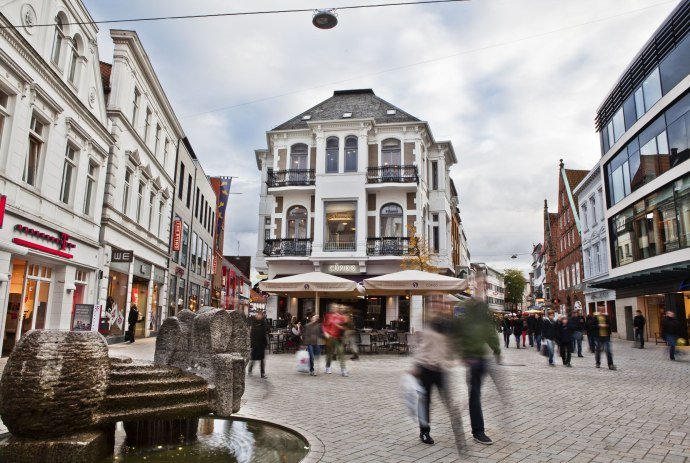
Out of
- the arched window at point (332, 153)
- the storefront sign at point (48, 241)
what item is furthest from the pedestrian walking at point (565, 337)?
the arched window at point (332, 153)

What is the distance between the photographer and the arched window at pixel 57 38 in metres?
14.9

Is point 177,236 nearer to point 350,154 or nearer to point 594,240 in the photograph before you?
point 350,154

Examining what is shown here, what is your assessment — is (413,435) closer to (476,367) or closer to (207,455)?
(476,367)

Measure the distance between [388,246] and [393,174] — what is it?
14.6ft

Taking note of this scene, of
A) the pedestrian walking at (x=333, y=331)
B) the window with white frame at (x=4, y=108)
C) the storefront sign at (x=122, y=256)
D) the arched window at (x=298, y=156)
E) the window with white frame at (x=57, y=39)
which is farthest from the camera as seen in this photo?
the arched window at (x=298, y=156)

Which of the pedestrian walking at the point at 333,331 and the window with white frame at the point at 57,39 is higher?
the window with white frame at the point at 57,39

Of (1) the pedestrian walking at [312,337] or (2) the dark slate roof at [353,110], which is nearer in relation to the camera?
(1) the pedestrian walking at [312,337]

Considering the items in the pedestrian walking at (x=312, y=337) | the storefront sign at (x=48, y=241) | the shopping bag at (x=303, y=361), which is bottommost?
the shopping bag at (x=303, y=361)

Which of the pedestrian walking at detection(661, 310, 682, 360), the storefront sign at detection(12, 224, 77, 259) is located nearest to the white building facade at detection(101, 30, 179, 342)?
the storefront sign at detection(12, 224, 77, 259)

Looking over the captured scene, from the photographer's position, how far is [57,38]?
15.2m

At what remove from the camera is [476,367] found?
5754mm

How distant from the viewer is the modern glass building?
21.9 meters

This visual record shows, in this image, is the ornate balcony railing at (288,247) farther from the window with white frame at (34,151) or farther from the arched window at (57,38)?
the arched window at (57,38)

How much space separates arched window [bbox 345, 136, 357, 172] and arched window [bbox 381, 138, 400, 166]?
1.73m
